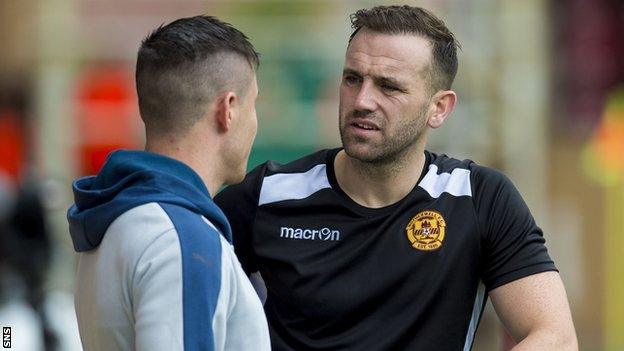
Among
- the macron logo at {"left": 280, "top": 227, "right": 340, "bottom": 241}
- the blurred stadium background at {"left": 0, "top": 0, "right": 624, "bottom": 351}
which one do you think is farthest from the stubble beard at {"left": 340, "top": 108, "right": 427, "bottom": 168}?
the blurred stadium background at {"left": 0, "top": 0, "right": 624, "bottom": 351}

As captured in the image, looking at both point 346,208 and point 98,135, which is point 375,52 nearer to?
point 346,208

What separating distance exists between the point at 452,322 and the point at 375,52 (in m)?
0.86

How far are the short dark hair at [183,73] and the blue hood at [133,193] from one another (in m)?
0.11

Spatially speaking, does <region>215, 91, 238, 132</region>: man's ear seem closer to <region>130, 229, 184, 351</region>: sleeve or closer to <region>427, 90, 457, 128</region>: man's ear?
<region>130, 229, 184, 351</region>: sleeve

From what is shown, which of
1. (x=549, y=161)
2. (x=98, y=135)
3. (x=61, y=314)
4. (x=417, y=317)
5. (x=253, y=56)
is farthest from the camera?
(x=549, y=161)

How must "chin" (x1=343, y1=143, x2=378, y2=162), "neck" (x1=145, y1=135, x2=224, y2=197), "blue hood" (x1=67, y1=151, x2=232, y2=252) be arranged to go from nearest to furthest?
"blue hood" (x1=67, y1=151, x2=232, y2=252) < "neck" (x1=145, y1=135, x2=224, y2=197) < "chin" (x1=343, y1=143, x2=378, y2=162)

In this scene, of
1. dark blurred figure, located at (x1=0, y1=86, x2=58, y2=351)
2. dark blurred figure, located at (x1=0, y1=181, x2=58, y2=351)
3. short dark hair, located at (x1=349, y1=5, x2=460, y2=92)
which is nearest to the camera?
short dark hair, located at (x1=349, y1=5, x2=460, y2=92)

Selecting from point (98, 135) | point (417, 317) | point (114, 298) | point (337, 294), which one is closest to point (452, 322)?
point (417, 317)

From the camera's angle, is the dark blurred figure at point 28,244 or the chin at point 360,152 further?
the dark blurred figure at point 28,244

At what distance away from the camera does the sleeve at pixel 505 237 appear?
3.97m

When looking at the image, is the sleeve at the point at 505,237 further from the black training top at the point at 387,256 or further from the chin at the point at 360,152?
the chin at the point at 360,152

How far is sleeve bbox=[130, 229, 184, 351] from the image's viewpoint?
298cm

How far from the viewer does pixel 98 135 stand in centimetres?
1434

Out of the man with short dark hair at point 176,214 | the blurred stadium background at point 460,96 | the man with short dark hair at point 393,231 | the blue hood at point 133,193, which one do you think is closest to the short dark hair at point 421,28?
the man with short dark hair at point 393,231
